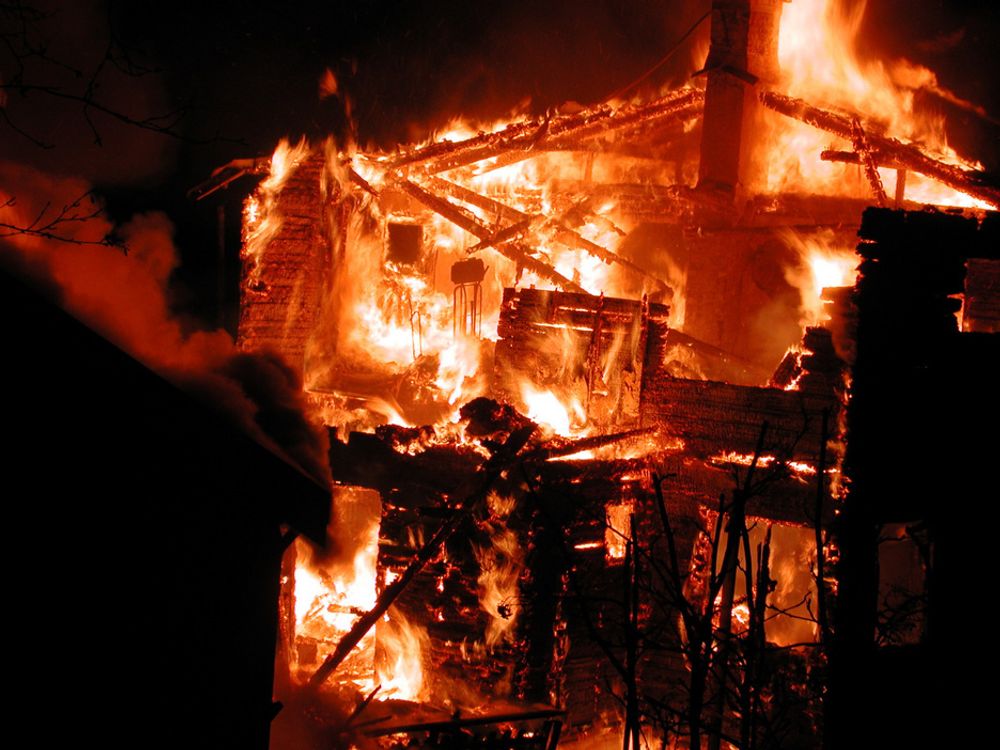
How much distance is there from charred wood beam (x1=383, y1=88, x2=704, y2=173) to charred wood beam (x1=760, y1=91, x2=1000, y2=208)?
6.72ft

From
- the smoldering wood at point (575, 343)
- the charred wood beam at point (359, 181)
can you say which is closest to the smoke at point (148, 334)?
the smoldering wood at point (575, 343)

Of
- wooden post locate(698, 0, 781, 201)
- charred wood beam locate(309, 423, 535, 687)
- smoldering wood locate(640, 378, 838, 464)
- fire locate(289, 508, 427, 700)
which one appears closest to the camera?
charred wood beam locate(309, 423, 535, 687)

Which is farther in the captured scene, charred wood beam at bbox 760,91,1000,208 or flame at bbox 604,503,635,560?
charred wood beam at bbox 760,91,1000,208

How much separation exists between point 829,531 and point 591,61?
18.7 metres

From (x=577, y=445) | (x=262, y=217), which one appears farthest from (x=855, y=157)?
(x=262, y=217)

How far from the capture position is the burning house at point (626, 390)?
28.5ft

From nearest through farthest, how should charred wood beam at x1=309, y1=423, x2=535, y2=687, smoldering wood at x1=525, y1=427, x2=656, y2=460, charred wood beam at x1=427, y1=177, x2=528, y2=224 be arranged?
charred wood beam at x1=309, y1=423, x2=535, y2=687
smoldering wood at x1=525, y1=427, x2=656, y2=460
charred wood beam at x1=427, y1=177, x2=528, y2=224

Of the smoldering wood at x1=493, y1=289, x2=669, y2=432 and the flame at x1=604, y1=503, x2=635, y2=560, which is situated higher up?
the smoldering wood at x1=493, y1=289, x2=669, y2=432

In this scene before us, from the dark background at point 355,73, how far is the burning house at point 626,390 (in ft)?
5.98

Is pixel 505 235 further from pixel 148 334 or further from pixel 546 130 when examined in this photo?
pixel 148 334

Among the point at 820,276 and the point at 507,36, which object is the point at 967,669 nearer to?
the point at 820,276

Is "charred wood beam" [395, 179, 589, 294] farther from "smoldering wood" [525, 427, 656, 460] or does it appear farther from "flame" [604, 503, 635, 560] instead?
"flame" [604, 503, 635, 560]

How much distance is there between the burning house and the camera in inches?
342

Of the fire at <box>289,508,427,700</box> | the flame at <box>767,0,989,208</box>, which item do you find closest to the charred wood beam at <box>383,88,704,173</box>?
the flame at <box>767,0,989,208</box>
